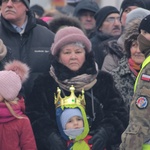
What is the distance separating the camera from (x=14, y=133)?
21.9 ft

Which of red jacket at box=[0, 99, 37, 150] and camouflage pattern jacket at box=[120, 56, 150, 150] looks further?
red jacket at box=[0, 99, 37, 150]

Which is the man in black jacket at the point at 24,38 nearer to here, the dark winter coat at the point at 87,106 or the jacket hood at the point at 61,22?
the dark winter coat at the point at 87,106

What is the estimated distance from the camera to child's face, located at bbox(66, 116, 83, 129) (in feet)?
22.4

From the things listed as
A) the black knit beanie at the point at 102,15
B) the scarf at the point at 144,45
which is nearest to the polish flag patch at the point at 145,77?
the scarf at the point at 144,45

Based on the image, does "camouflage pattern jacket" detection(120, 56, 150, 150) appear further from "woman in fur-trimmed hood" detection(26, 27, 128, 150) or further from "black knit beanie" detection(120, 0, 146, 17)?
"black knit beanie" detection(120, 0, 146, 17)

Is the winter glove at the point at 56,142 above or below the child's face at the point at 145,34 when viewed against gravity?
below

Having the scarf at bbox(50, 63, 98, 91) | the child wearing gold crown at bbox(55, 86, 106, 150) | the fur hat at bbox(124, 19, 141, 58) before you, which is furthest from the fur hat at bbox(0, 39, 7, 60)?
the fur hat at bbox(124, 19, 141, 58)

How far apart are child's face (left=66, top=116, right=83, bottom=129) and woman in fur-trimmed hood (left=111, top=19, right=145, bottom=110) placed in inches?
35.2

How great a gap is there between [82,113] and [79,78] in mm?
359

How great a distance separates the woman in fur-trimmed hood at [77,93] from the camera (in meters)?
7.02

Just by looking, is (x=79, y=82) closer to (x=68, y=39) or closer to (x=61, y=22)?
(x=68, y=39)

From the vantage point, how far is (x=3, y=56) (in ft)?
23.5

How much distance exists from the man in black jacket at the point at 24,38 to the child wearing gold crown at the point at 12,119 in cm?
64

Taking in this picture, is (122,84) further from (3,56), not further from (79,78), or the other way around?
(3,56)
